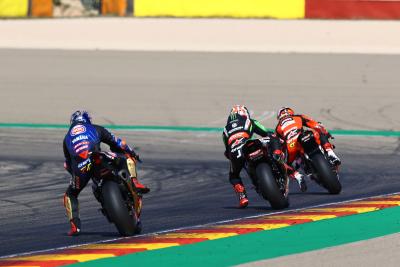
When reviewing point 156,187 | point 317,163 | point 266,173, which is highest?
point 266,173

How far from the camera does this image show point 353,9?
37094 millimetres

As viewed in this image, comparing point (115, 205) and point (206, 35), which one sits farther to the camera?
point (206, 35)

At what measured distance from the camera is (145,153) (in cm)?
2230

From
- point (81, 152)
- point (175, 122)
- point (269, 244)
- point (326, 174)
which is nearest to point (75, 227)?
point (81, 152)

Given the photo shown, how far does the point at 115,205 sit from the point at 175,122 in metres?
14.7

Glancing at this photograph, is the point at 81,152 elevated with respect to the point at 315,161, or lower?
elevated

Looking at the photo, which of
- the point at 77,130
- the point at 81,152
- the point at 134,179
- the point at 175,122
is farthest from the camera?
the point at 175,122

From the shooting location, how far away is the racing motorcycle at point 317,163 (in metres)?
16.8

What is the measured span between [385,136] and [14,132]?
24.7 feet

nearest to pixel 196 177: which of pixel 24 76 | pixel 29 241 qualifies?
pixel 29 241

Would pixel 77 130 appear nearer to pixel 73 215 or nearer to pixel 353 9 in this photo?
pixel 73 215

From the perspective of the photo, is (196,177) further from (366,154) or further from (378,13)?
(378,13)

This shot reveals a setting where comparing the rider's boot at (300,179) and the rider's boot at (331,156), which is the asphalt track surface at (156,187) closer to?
the rider's boot at (300,179)

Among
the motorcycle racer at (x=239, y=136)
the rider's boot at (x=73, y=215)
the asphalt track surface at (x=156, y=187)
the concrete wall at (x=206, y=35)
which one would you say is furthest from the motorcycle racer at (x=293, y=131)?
the concrete wall at (x=206, y=35)
